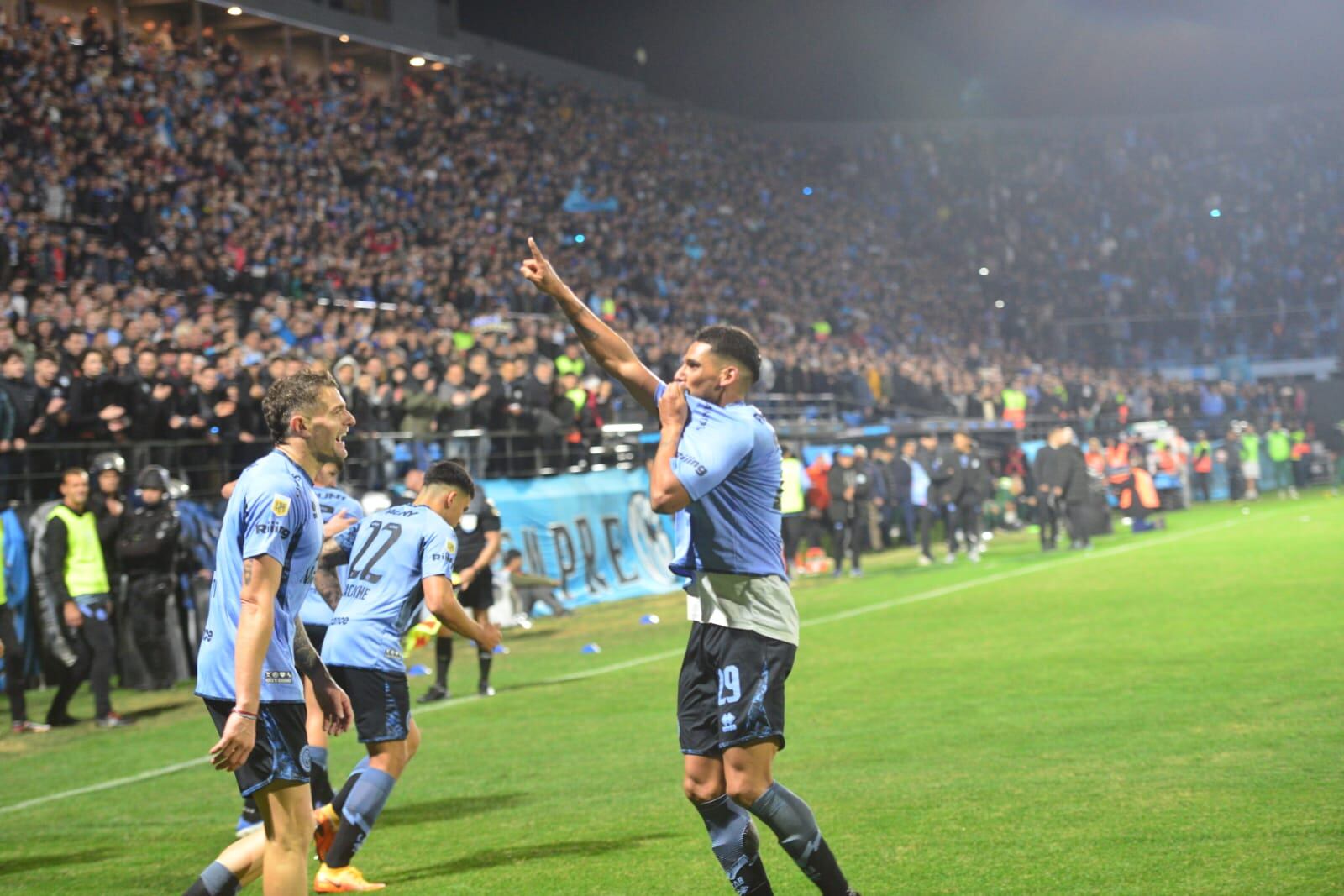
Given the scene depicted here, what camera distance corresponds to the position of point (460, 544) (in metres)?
14.6

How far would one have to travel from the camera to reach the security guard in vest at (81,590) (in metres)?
13.0

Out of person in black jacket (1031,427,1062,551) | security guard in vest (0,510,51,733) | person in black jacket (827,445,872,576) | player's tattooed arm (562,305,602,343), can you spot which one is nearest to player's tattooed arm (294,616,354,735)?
player's tattooed arm (562,305,602,343)

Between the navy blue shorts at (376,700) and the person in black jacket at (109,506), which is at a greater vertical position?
the person in black jacket at (109,506)

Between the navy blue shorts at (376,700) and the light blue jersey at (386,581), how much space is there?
38 millimetres

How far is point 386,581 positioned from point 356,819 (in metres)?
1.19

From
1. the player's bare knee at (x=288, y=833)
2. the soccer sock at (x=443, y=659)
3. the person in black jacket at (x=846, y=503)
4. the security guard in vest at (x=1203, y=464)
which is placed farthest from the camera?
the security guard in vest at (x=1203, y=464)

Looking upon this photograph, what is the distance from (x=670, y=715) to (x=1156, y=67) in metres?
57.6

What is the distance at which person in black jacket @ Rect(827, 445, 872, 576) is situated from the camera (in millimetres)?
24734

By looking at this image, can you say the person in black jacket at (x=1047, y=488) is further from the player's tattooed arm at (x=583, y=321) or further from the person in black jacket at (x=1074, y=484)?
the player's tattooed arm at (x=583, y=321)

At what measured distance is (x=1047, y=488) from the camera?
25.9 m

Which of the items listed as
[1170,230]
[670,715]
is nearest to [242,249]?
[670,715]

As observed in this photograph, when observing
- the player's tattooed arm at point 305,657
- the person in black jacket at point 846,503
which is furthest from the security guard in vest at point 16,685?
the person in black jacket at point 846,503

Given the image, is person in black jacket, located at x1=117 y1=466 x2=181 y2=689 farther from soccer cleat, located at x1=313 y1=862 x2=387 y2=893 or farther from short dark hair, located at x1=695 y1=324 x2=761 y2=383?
short dark hair, located at x1=695 y1=324 x2=761 y2=383

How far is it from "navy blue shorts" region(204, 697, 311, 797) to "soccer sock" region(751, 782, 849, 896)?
165 centimetres
